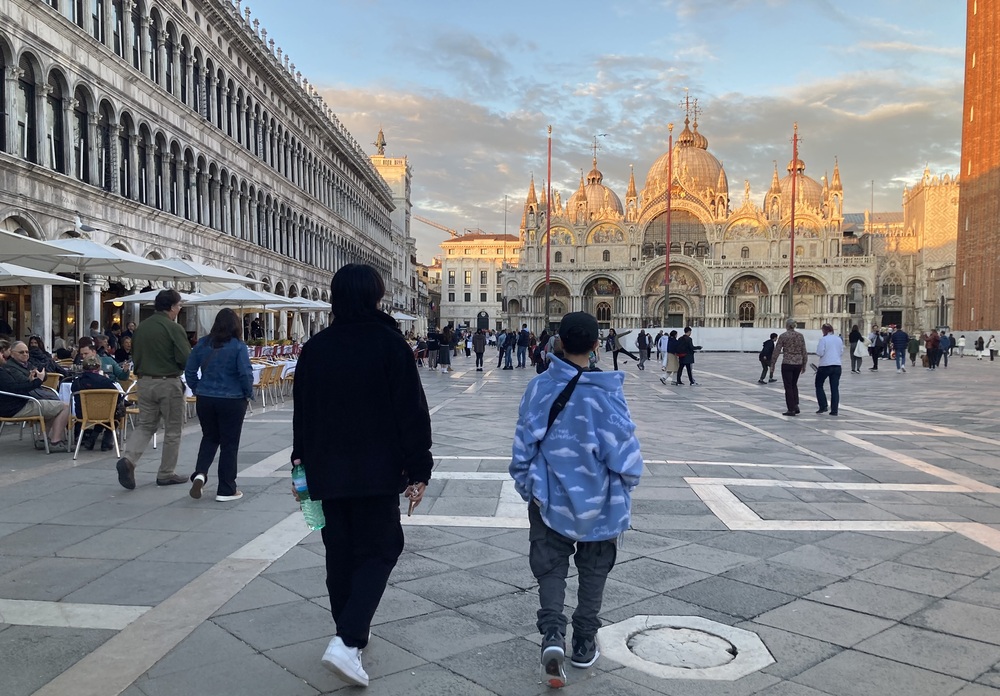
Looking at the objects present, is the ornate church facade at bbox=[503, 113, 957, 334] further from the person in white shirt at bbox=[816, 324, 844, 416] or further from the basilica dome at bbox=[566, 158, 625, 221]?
the person in white shirt at bbox=[816, 324, 844, 416]

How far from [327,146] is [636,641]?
1774 inches

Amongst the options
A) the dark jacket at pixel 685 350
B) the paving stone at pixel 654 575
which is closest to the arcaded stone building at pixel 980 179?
the dark jacket at pixel 685 350

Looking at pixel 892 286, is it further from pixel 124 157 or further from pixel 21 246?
pixel 21 246

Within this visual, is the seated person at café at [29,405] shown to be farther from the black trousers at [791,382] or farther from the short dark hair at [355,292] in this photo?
the black trousers at [791,382]

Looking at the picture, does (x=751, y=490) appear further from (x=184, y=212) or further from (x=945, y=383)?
(x=184, y=212)

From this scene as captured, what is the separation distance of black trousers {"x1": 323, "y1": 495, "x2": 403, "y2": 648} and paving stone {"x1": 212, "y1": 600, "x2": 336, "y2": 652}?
47 centimetres

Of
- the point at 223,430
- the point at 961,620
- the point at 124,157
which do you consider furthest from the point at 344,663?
the point at 124,157

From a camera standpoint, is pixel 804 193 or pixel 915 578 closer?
pixel 915 578

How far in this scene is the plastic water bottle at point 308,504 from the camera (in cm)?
295

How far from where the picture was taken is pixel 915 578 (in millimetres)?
4043

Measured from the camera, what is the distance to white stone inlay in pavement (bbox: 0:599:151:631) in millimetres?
3346

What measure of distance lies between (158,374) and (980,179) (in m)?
58.9

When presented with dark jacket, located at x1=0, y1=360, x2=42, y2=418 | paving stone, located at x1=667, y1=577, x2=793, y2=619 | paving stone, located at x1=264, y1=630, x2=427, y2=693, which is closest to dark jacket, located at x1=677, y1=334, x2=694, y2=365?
dark jacket, located at x1=0, y1=360, x2=42, y2=418

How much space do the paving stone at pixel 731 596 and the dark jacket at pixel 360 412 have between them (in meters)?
1.81
